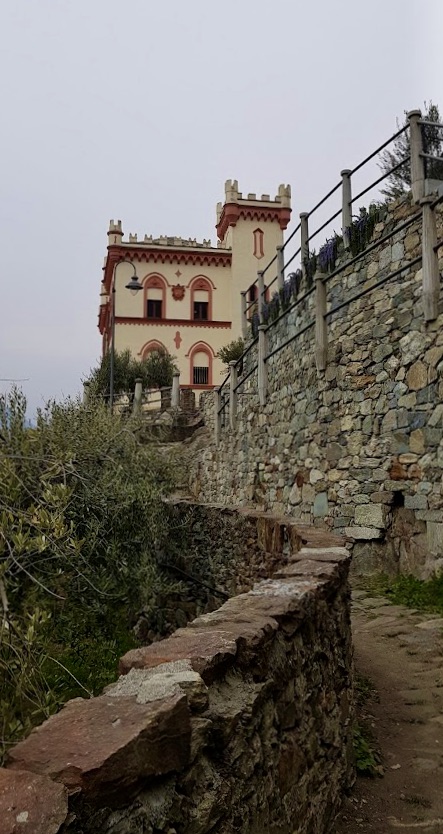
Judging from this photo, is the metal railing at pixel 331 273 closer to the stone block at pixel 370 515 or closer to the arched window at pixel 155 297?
the stone block at pixel 370 515

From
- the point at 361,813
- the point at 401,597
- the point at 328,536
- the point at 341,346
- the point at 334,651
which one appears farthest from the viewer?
the point at 341,346

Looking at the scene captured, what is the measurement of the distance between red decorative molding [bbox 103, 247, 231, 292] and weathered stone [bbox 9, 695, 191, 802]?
98.2ft

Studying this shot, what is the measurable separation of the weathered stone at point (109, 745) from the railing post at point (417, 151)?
23.4 ft

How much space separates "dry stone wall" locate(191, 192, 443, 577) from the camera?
6.44 metres

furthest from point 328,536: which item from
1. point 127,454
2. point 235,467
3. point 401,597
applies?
point 235,467

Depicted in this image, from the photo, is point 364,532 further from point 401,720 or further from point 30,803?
point 30,803

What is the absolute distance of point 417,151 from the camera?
733cm

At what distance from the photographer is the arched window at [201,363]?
31.2 m

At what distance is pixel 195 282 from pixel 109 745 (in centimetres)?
3099

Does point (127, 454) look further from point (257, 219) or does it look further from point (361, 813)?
point (257, 219)

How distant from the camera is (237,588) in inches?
267

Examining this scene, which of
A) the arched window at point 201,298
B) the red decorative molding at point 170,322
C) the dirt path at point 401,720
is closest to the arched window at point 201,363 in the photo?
the red decorative molding at point 170,322

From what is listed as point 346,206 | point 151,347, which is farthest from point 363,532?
point 151,347

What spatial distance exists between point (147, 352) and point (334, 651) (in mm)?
27898
